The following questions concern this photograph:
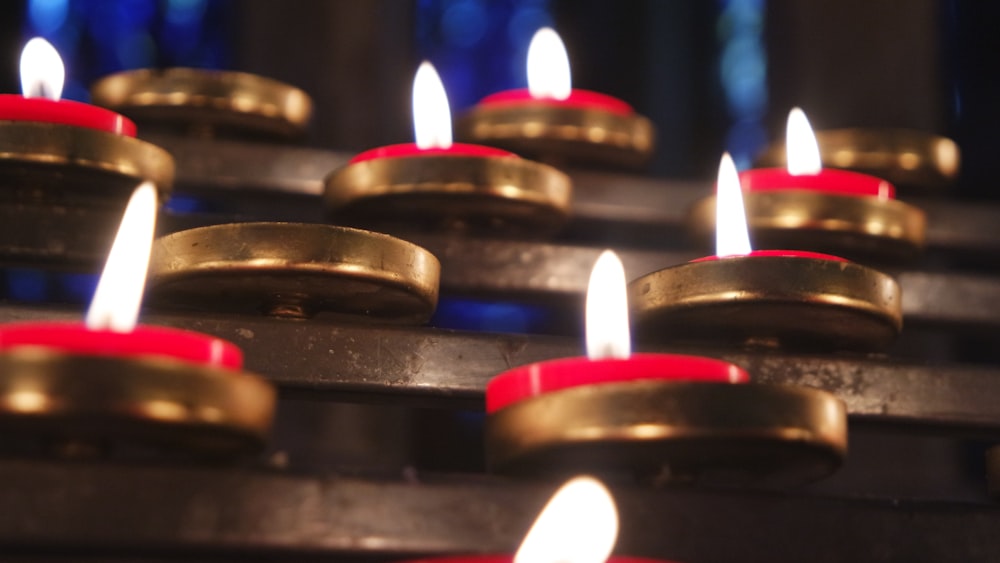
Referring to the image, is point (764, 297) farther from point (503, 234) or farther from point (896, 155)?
point (896, 155)

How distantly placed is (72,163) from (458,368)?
28cm

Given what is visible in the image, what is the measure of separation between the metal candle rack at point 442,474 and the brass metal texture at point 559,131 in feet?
0.42

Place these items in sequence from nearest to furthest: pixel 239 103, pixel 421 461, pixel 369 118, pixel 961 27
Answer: pixel 239 103 → pixel 369 118 → pixel 961 27 → pixel 421 461

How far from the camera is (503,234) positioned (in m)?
1.01

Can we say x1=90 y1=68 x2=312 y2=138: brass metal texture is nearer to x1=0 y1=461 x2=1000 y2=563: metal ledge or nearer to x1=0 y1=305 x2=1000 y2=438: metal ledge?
x1=0 y1=305 x2=1000 y2=438: metal ledge

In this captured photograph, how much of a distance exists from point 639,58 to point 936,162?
2.54m

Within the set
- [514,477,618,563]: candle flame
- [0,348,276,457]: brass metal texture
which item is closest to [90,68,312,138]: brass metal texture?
[0,348,276,457]: brass metal texture

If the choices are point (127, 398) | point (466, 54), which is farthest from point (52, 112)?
point (466, 54)

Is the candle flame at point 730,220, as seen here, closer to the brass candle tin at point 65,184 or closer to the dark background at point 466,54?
Result: the brass candle tin at point 65,184

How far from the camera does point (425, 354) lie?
81 cm

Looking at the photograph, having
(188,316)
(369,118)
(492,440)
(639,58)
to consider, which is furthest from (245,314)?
(639,58)

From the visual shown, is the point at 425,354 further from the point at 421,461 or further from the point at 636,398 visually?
the point at 421,461

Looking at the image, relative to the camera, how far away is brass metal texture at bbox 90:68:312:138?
3.50 feet

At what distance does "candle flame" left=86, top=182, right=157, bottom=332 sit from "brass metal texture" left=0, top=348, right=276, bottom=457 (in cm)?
3
